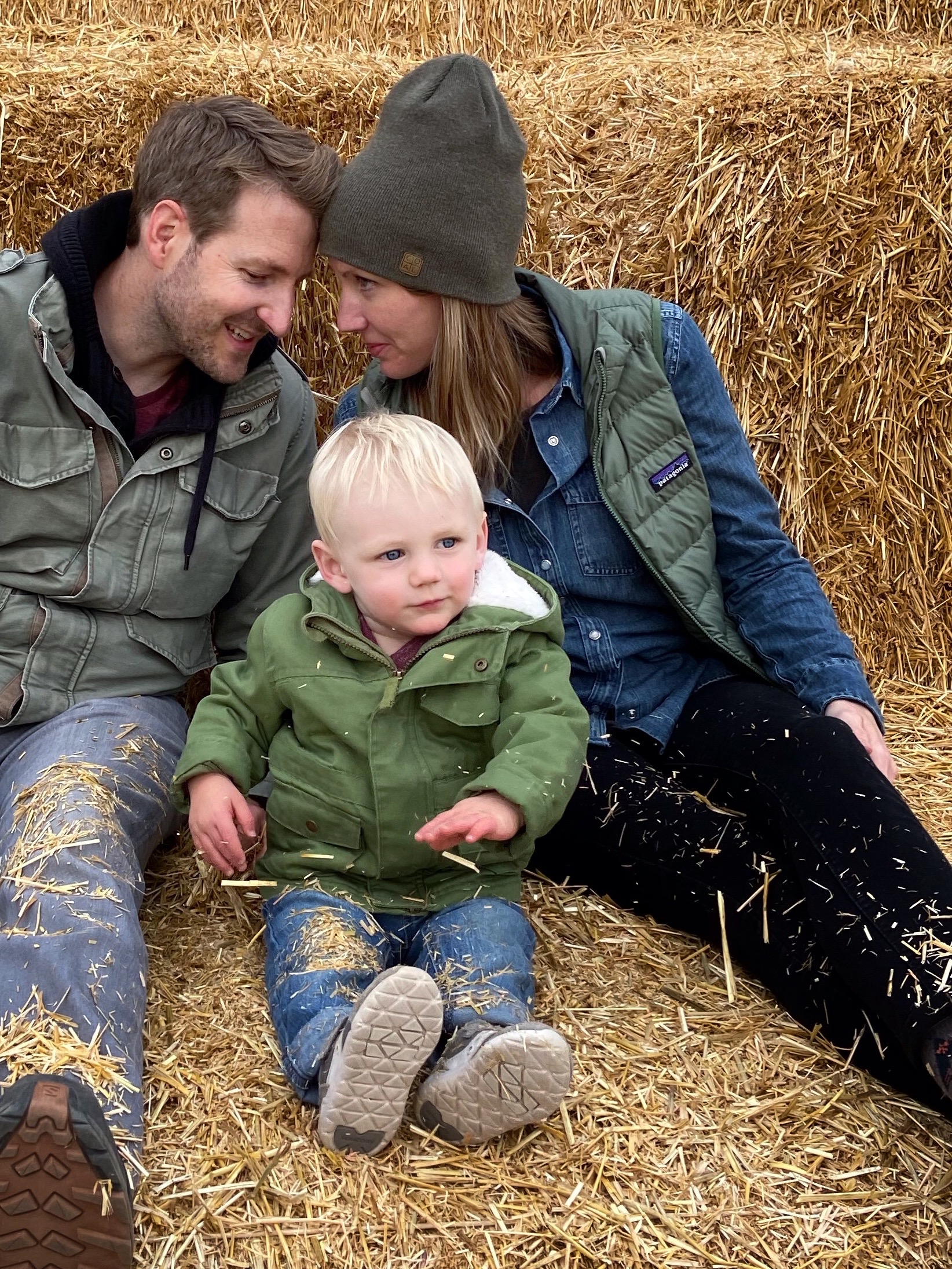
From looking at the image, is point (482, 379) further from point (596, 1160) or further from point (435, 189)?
point (596, 1160)

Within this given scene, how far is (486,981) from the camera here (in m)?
2.26

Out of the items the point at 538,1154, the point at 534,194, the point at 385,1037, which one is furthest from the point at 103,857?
the point at 534,194

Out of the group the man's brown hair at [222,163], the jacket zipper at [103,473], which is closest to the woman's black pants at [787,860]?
the jacket zipper at [103,473]

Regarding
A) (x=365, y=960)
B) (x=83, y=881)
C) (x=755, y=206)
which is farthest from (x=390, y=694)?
(x=755, y=206)

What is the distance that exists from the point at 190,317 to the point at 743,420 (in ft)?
5.09

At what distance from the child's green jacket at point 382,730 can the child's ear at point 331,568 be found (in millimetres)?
29

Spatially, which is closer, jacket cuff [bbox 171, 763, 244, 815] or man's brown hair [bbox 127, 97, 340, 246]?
jacket cuff [bbox 171, 763, 244, 815]

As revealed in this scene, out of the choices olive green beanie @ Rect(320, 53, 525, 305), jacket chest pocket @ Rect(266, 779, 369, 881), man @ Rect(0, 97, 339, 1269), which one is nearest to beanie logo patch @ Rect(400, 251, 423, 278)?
olive green beanie @ Rect(320, 53, 525, 305)

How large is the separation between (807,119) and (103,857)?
2498mm

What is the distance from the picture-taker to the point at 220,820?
237cm

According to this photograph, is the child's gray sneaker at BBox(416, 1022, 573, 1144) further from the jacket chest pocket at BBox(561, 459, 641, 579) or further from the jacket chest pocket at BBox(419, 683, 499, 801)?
the jacket chest pocket at BBox(561, 459, 641, 579)

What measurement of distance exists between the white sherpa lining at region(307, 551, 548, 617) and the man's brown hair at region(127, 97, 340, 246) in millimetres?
808

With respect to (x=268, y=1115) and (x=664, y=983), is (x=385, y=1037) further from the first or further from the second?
(x=664, y=983)

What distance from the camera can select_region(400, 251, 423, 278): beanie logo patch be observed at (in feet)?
8.80
